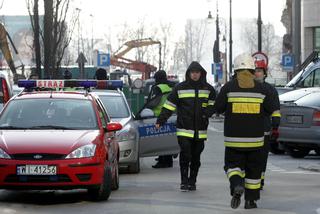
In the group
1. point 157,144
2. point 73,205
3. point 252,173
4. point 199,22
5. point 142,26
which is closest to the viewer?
point 252,173

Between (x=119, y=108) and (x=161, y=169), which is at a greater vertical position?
(x=119, y=108)

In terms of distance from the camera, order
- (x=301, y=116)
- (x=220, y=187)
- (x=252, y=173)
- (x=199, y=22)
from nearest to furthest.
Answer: (x=252, y=173)
(x=220, y=187)
(x=301, y=116)
(x=199, y=22)

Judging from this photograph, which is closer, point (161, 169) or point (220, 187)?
point (220, 187)

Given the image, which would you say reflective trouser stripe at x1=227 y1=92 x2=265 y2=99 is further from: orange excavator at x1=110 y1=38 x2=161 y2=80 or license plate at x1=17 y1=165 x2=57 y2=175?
orange excavator at x1=110 y1=38 x2=161 y2=80

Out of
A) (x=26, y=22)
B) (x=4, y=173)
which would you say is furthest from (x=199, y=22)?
(x=4, y=173)

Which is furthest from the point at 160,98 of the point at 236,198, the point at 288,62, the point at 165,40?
the point at 165,40

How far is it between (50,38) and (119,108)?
15.2 meters

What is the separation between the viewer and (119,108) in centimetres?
1719

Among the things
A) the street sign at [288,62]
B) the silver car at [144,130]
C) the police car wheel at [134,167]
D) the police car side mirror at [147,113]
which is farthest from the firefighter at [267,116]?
the street sign at [288,62]

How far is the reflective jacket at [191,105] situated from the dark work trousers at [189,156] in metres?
0.09

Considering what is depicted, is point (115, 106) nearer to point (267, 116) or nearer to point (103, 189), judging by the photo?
point (103, 189)

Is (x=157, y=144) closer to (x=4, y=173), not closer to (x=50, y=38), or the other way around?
(x=4, y=173)

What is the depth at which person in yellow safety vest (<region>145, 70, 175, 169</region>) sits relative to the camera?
17047mm

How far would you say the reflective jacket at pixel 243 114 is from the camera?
1094cm
